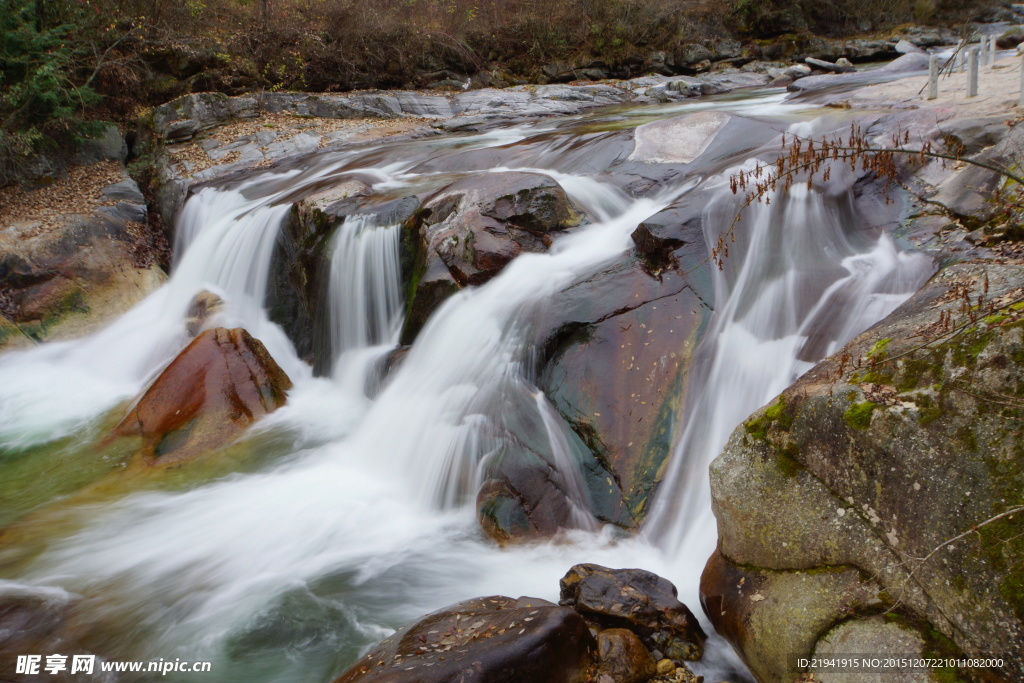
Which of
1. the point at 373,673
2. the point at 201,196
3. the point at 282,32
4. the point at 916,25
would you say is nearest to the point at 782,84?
the point at 916,25

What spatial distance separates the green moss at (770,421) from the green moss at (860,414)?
0.35 meters

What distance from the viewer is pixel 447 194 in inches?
312

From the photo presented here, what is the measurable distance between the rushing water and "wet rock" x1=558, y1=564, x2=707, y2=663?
180 mm

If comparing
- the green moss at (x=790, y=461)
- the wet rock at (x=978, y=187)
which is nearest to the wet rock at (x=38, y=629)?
the green moss at (x=790, y=461)

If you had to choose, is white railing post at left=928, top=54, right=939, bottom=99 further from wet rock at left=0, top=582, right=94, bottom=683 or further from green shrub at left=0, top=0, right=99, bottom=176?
green shrub at left=0, top=0, right=99, bottom=176

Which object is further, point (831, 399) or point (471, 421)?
point (471, 421)

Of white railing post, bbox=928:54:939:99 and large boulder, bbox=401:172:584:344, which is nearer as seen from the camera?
large boulder, bbox=401:172:584:344

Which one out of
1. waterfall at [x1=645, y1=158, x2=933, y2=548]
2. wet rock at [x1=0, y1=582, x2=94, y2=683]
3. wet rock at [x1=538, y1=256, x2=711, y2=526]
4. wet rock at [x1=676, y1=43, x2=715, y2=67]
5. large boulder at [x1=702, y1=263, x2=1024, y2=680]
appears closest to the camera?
large boulder at [x1=702, y1=263, x2=1024, y2=680]

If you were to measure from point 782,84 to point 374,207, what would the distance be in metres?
Result: 14.0

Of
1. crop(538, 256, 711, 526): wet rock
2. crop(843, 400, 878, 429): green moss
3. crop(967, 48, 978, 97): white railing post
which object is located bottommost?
crop(538, 256, 711, 526): wet rock

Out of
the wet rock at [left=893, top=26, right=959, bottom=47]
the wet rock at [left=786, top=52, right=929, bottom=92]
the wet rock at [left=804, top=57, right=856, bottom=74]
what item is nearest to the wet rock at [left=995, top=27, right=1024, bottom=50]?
the wet rock at [left=786, top=52, right=929, bottom=92]

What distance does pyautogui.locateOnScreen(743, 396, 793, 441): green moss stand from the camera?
3.81 m

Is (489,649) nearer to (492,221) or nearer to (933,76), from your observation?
(492,221)

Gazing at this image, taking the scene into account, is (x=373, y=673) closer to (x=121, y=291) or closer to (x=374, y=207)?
(x=374, y=207)
